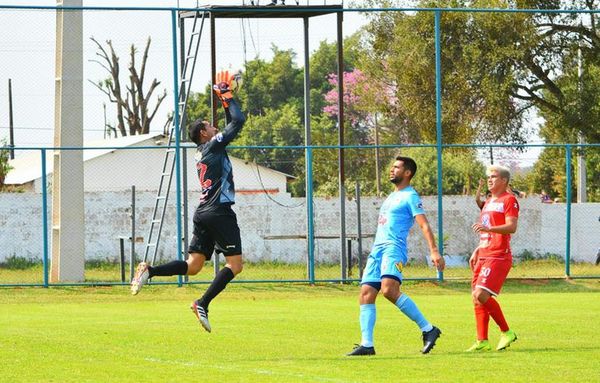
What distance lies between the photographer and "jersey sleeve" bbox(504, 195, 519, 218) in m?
12.4

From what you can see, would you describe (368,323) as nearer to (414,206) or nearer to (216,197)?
(414,206)

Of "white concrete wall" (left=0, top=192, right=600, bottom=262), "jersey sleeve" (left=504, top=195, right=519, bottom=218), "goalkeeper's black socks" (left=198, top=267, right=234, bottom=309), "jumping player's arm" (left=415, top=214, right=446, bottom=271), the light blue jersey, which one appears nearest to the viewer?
"jumping player's arm" (left=415, top=214, right=446, bottom=271)

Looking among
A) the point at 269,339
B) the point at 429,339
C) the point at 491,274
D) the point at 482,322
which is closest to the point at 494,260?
the point at 491,274

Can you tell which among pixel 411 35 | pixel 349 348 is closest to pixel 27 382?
pixel 349 348

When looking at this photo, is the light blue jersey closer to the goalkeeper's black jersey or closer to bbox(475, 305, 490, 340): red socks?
bbox(475, 305, 490, 340): red socks

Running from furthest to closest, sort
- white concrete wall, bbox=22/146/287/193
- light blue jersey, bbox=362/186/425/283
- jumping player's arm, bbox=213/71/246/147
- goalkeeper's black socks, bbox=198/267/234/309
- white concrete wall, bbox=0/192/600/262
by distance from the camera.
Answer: white concrete wall, bbox=22/146/287/193
white concrete wall, bbox=0/192/600/262
jumping player's arm, bbox=213/71/246/147
goalkeeper's black socks, bbox=198/267/234/309
light blue jersey, bbox=362/186/425/283

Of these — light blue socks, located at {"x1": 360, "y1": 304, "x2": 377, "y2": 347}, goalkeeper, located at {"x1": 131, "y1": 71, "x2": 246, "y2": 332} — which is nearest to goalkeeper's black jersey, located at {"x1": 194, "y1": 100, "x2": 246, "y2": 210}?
goalkeeper, located at {"x1": 131, "y1": 71, "x2": 246, "y2": 332}

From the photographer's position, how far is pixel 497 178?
1245 centimetres

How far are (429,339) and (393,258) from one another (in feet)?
2.76

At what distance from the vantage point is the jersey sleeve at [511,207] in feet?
40.5

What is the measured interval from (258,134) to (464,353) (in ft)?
139

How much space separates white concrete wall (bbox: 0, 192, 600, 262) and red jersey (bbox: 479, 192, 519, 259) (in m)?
15.9

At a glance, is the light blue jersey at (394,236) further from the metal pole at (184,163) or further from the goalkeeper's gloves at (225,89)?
the metal pole at (184,163)

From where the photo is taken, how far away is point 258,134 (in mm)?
54281
